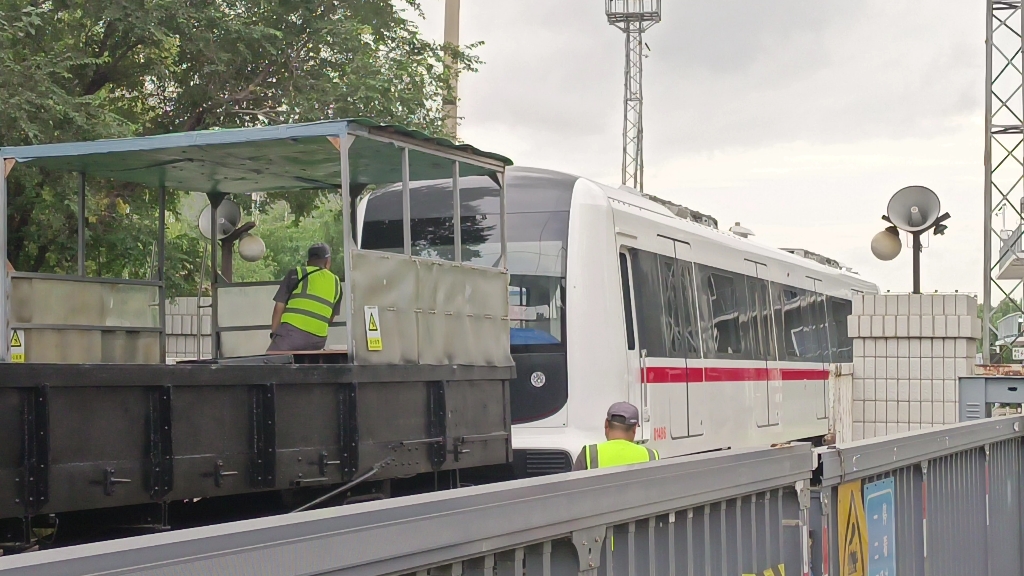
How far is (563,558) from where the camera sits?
3.43 m

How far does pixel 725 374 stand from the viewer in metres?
13.8

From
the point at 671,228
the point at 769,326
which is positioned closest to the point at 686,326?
the point at 671,228

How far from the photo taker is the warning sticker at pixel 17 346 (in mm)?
7715

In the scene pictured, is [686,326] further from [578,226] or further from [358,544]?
[358,544]

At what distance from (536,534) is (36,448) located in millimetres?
3039

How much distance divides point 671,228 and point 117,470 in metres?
7.92

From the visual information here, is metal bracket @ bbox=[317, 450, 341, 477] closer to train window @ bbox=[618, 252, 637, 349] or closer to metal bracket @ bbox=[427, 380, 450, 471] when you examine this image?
metal bracket @ bbox=[427, 380, 450, 471]

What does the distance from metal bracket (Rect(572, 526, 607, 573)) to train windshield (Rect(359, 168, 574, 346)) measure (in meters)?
7.21

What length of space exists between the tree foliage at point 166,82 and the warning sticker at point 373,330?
8.97 meters

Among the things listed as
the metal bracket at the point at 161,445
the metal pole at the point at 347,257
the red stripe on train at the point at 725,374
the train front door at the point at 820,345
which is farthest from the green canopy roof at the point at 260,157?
the train front door at the point at 820,345

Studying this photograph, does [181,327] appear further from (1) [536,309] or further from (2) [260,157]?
(2) [260,157]

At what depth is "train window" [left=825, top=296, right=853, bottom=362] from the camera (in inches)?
792

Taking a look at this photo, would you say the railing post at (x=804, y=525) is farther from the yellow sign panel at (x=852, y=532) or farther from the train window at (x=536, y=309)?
the train window at (x=536, y=309)

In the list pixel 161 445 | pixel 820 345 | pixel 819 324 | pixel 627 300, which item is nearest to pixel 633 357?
pixel 627 300
